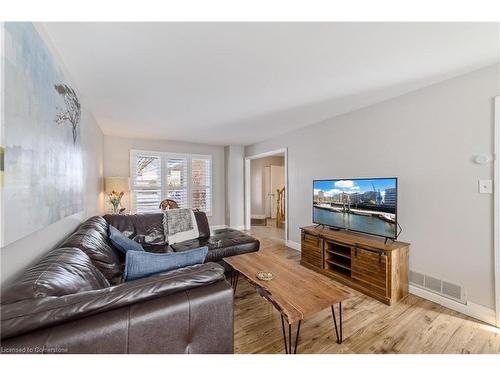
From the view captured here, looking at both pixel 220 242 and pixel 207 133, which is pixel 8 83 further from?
pixel 207 133

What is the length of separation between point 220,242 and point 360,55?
2.41 m

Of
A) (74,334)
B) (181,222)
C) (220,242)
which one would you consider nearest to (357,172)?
(220,242)

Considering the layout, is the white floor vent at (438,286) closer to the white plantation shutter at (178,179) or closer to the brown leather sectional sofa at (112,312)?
the brown leather sectional sofa at (112,312)

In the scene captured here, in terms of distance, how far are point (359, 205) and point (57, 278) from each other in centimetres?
284

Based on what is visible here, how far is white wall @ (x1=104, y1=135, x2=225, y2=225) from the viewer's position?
4484 millimetres

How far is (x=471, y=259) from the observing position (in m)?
1.96

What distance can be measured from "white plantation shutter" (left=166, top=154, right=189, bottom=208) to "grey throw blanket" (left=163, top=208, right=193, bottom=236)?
213cm

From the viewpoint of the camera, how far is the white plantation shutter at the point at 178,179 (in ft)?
16.8

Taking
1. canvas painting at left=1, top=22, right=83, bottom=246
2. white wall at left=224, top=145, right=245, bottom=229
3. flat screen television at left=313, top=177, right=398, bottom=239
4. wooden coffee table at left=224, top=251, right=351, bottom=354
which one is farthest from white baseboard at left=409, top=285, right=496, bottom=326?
white wall at left=224, top=145, right=245, bottom=229

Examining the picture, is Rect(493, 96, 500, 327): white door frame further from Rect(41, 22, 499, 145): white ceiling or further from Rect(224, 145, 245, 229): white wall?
Rect(224, 145, 245, 229): white wall

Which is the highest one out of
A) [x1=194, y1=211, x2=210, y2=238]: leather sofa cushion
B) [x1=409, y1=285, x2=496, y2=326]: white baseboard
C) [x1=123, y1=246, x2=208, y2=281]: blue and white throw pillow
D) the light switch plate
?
the light switch plate

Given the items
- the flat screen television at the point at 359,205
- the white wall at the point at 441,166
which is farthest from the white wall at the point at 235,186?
the white wall at the point at 441,166

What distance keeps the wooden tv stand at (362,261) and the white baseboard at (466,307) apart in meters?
0.17

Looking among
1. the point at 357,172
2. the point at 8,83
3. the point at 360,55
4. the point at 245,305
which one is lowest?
the point at 245,305
